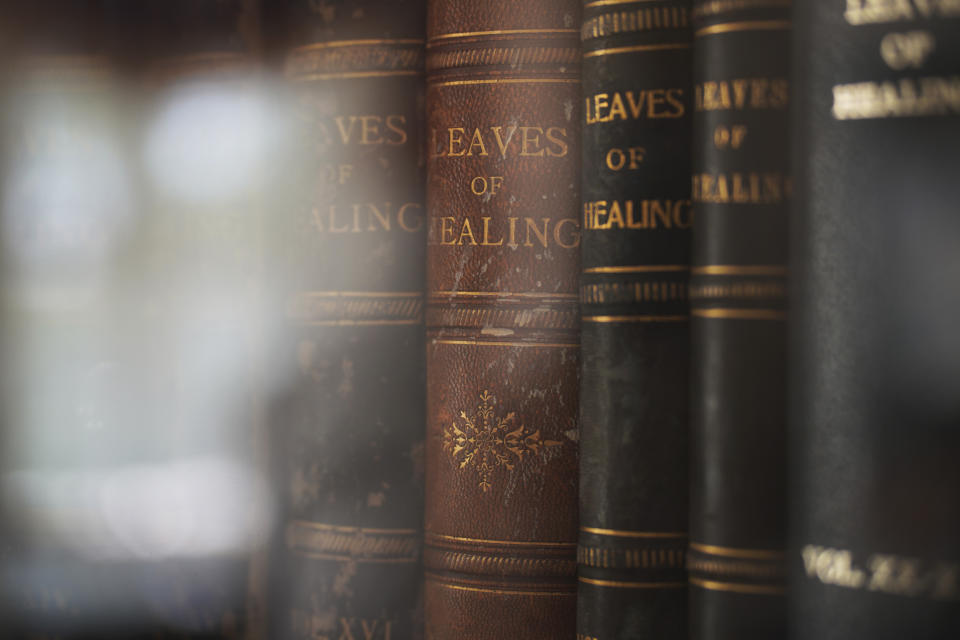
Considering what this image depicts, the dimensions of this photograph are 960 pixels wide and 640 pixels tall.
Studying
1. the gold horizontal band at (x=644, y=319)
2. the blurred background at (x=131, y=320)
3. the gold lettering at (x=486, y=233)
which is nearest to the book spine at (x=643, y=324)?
the gold horizontal band at (x=644, y=319)

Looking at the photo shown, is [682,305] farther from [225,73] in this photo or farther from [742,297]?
[225,73]

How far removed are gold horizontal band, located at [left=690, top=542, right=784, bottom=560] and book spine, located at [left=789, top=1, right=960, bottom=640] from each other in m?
0.02

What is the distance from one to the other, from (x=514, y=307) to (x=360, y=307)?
0.12 metres

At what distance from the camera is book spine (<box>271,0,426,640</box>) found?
80 cm

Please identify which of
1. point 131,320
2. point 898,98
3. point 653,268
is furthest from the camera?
point 131,320

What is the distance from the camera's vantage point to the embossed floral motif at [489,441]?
74 centimetres

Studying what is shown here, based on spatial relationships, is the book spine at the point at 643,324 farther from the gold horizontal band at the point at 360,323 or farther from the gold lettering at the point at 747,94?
the gold horizontal band at the point at 360,323

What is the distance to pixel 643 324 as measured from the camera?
25.4 inches

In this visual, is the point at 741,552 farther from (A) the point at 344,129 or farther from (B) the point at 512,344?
(A) the point at 344,129

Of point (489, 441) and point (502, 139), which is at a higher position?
point (502, 139)

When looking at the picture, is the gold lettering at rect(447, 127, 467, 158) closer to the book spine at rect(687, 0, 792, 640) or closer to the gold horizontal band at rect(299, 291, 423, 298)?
the gold horizontal band at rect(299, 291, 423, 298)

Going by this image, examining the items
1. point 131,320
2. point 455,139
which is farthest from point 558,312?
point 131,320

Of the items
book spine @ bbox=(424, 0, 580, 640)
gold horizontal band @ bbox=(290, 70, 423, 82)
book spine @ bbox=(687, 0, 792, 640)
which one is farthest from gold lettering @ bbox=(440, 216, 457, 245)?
book spine @ bbox=(687, 0, 792, 640)

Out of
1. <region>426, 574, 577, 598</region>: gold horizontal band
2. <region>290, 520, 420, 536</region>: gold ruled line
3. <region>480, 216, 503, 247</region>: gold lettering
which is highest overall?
<region>480, 216, 503, 247</region>: gold lettering
